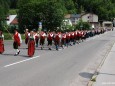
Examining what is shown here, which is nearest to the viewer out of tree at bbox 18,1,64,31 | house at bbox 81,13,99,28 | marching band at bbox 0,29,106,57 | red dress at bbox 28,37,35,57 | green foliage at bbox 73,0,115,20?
red dress at bbox 28,37,35,57

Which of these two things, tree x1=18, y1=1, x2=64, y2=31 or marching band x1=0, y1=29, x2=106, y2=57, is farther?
tree x1=18, y1=1, x2=64, y2=31

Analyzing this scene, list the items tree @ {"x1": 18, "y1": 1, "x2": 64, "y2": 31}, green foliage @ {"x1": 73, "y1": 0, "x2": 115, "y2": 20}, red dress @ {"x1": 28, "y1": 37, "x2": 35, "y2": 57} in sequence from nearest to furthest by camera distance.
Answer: red dress @ {"x1": 28, "y1": 37, "x2": 35, "y2": 57}, tree @ {"x1": 18, "y1": 1, "x2": 64, "y2": 31}, green foliage @ {"x1": 73, "y1": 0, "x2": 115, "y2": 20}

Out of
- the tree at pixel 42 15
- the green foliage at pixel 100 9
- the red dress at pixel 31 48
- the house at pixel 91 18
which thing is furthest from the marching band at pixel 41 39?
the green foliage at pixel 100 9

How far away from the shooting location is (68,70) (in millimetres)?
16641

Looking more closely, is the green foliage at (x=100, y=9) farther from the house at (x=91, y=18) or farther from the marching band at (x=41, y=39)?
the marching band at (x=41, y=39)

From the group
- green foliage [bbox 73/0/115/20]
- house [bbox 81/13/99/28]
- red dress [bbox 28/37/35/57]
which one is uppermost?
green foliage [bbox 73/0/115/20]

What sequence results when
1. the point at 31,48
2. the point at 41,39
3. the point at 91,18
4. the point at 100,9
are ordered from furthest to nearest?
the point at 100,9, the point at 91,18, the point at 41,39, the point at 31,48

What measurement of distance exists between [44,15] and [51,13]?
1.68 m

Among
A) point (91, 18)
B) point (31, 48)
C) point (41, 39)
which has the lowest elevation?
point (31, 48)

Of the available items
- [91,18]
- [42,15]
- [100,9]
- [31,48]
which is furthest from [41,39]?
[100,9]

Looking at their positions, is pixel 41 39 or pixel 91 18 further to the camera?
pixel 91 18

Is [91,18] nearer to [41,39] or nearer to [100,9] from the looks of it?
Result: [100,9]

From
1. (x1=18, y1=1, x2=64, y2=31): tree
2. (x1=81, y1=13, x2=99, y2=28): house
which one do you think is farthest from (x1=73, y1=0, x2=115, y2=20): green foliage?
(x1=18, y1=1, x2=64, y2=31): tree

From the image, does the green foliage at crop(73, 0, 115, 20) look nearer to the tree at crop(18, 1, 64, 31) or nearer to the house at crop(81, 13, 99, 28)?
the house at crop(81, 13, 99, 28)
